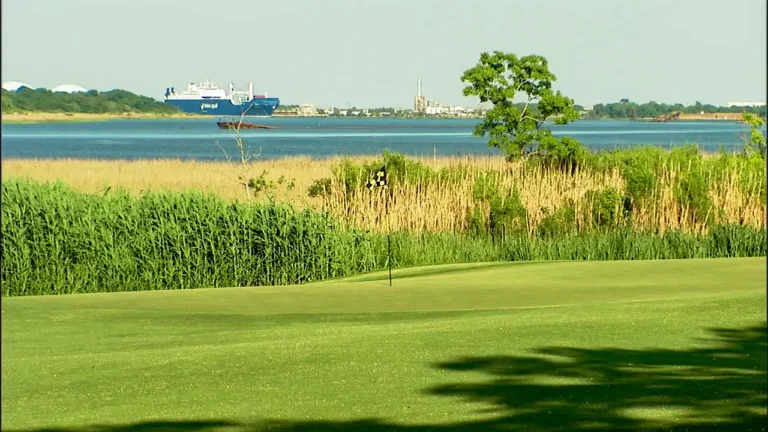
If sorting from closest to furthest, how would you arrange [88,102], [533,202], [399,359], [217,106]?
[399,359], [533,202], [88,102], [217,106]

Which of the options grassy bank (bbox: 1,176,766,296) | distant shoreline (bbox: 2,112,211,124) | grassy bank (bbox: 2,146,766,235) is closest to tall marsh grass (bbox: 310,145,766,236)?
grassy bank (bbox: 2,146,766,235)

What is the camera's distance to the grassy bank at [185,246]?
54.3 feet

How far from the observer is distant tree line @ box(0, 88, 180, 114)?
420ft

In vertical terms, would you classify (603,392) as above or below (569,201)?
above

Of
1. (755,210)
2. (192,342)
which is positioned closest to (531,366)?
(192,342)

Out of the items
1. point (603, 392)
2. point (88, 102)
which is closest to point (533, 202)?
point (603, 392)

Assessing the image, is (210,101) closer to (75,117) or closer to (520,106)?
(75,117)

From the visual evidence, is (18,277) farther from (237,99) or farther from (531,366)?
(237,99)

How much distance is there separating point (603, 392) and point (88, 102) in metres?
147

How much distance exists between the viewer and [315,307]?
12.2m

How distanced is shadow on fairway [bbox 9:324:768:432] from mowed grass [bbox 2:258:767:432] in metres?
0.02

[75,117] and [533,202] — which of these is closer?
[533,202]

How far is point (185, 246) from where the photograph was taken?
56.0 ft

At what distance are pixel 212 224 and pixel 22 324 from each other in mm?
6895
